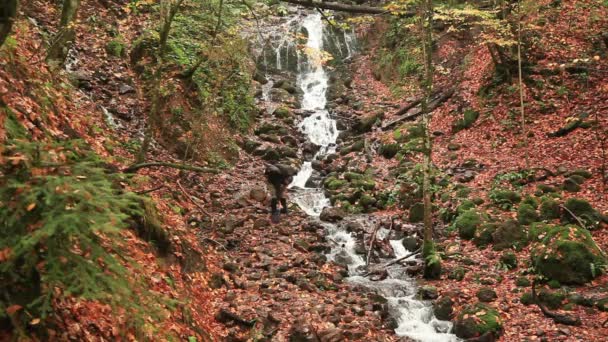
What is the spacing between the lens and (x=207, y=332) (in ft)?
21.1

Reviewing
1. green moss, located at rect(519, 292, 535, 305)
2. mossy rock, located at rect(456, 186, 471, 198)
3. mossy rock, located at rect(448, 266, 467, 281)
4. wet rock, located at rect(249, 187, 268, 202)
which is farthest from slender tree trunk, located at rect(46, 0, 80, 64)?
mossy rock, located at rect(456, 186, 471, 198)

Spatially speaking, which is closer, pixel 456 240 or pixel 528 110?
pixel 456 240

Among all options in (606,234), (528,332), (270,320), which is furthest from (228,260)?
(606,234)

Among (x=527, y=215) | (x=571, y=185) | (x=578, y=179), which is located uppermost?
(x=578, y=179)

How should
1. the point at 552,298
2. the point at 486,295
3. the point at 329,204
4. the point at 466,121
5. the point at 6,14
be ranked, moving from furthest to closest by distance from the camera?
the point at 466,121, the point at 329,204, the point at 486,295, the point at 552,298, the point at 6,14

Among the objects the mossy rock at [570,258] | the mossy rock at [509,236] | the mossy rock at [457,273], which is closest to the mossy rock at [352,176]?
the mossy rock at [509,236]

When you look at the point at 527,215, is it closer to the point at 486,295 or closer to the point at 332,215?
the point at 486,295

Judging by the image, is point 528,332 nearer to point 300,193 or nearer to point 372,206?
point 372,206

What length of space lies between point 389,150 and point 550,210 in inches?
306

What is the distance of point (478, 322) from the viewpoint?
301 inches

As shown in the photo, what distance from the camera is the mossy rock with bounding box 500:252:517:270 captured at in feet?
30.8

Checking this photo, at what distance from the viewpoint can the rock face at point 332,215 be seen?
13.3 m

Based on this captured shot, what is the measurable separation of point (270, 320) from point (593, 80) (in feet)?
45.7

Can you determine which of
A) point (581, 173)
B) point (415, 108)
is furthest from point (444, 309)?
point (415, 108)
